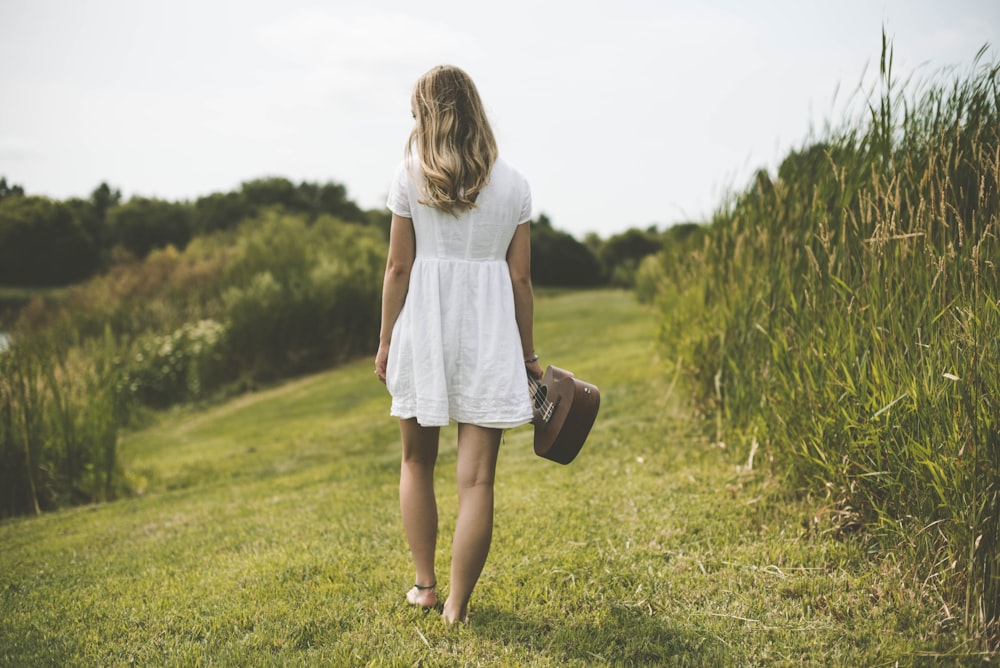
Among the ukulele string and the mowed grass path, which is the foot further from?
the ukulele string

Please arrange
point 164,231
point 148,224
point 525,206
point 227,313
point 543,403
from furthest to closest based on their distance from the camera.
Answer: point 164,231
point 148,224
point 227,313
point 543,403
point 525,206

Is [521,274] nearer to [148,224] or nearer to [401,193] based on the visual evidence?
[401,193]

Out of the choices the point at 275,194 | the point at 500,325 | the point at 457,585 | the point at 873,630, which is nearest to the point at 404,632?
the point at 457,585

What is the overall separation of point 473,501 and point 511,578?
0.66m

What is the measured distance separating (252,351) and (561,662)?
12056 millimetres

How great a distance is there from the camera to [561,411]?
8.53 feet

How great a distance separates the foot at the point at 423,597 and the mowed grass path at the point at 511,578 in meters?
0.06

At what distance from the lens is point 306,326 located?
14094 mm

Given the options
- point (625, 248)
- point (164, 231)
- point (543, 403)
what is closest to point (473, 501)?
point (543, 403)

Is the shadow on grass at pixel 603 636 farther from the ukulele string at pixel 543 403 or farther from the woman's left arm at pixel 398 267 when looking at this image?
the woman's left arm at pixel 398 267

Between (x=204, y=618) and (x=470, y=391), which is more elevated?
(x=470, y=391)

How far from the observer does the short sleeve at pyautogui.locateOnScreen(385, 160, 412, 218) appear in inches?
96.5

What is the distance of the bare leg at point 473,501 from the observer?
2.48 m

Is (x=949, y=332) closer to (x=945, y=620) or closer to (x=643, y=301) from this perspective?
(x=945, y=620)
